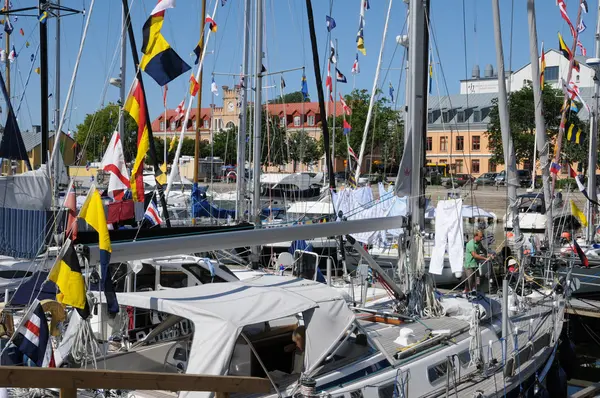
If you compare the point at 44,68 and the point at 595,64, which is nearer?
the point at 44,68

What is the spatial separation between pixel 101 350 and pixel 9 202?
286 inches

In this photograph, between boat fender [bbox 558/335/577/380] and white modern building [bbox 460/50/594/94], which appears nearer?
boat fender [bbox 558/335/577/380]

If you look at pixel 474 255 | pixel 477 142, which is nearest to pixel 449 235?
pixel 474 255

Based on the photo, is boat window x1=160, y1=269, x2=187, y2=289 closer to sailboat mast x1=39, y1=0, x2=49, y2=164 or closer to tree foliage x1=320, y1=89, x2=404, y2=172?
sailboat mast x1=39, y1=0, x2=49, y2=164

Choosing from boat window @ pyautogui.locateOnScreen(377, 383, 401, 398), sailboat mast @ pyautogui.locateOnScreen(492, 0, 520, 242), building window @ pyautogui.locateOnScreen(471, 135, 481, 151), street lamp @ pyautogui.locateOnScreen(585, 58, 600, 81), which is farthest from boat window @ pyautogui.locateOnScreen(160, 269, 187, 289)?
building window @ pyautogui.locateOnScreen(471, 135, 481, 151)

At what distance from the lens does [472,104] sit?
82.1 m

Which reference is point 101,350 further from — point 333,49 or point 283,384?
point 333,49

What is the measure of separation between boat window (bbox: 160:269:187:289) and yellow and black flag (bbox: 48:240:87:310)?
6.98m

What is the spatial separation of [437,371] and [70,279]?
4.60m

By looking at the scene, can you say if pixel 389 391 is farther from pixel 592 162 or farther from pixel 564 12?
pixel 592 162

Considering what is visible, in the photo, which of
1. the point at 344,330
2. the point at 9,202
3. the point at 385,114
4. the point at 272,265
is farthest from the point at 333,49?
the point at 385,114

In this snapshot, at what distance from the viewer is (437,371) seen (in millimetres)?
8742

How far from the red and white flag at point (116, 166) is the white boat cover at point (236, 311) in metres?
1.18

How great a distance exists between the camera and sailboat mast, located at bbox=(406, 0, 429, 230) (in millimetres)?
10414
